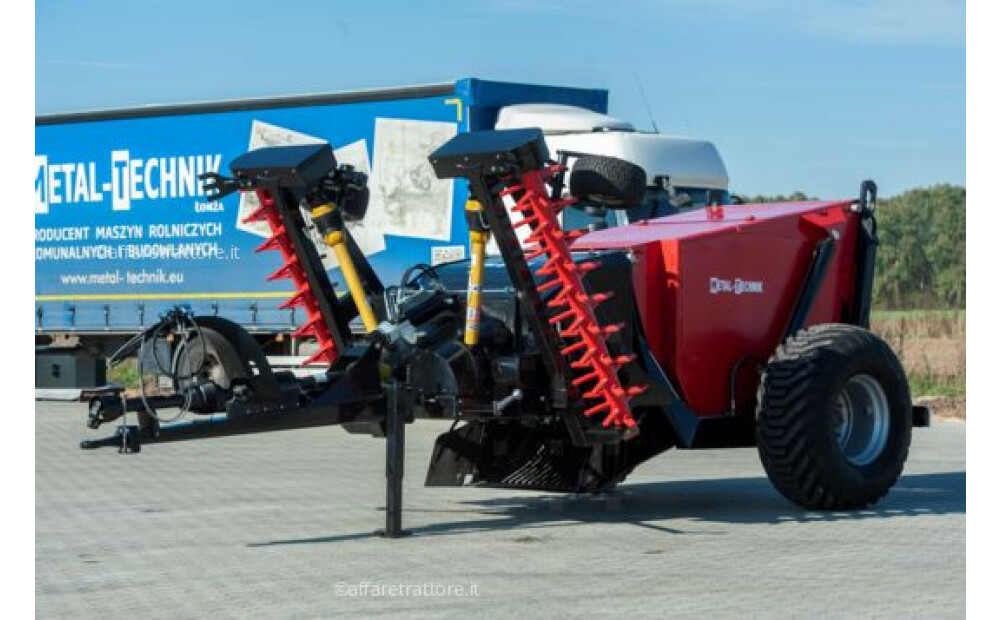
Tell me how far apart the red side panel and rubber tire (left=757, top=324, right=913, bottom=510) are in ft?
1.26

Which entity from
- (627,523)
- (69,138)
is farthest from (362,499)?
(69,138)

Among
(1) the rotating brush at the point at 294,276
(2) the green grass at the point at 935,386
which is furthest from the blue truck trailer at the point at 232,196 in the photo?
(2) the green grass at the point at 935,386

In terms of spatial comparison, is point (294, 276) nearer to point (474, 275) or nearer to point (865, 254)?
point (474, 275)

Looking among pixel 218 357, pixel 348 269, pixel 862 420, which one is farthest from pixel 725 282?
pixel 218 357

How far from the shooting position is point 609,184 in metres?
10.8

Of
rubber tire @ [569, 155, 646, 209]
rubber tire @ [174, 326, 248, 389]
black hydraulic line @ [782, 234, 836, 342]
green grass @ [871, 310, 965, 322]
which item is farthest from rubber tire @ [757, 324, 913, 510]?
green grass @ [871, 310, 965, 322]

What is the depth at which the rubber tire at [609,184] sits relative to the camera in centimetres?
1078

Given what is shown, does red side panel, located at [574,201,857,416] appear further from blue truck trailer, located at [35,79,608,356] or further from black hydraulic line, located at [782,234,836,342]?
blue truck trailer, located at [35,79,608,356]

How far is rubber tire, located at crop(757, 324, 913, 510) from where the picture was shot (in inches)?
444

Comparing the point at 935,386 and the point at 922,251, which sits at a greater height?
the point at 922,251

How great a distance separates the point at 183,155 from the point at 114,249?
218 cm

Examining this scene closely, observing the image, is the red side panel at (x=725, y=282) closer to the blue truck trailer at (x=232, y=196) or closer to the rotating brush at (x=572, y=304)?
the rotating brush at (x=572, y=304)

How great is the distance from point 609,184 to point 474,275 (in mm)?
978

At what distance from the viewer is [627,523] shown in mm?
11289
